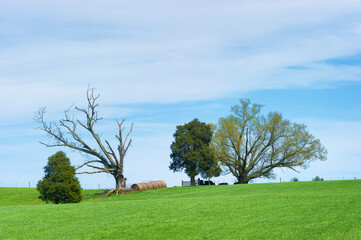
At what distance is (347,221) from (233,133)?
131 ft

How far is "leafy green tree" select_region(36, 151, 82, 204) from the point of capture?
1321 inches

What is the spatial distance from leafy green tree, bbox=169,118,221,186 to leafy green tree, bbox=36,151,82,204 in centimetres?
1812

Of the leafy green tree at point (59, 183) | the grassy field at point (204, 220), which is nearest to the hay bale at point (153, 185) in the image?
the leafy green tree at point (59, 183)

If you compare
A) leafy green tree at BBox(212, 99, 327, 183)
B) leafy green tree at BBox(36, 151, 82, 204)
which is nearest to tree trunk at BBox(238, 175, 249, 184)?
leafy green tree at BBox(212, 99, 327, 183)

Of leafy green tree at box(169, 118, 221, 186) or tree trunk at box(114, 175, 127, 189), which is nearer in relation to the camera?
tree trunk at box(114, 175, 127, 189)

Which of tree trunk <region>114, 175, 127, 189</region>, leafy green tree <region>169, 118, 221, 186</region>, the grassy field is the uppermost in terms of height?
leafy green tree <region>169, 118, 221, 186</region>

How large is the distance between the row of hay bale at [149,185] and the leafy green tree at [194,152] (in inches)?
133

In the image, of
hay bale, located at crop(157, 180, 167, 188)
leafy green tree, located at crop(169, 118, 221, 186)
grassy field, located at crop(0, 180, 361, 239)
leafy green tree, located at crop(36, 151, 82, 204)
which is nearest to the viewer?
grassy field, located at crop(0, 180, 361, 239)

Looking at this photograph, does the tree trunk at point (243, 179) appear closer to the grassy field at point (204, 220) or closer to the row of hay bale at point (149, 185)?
the row of hay bale at point (149, 185)

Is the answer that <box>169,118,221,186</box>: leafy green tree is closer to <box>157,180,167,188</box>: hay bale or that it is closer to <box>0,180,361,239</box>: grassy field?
<box>157,180,167,188</box>: hay bale

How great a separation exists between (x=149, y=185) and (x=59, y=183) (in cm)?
1480

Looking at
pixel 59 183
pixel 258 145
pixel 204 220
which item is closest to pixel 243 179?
pixel 258 145

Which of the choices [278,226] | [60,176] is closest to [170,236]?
[278,226]

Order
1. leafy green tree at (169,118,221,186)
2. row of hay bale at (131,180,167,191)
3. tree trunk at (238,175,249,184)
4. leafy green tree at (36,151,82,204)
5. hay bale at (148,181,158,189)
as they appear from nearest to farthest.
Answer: leafy green tree at (36,151,82,204)
row of hay bale at (131,180,167,191)
hay bale at (148,181,158,189)
leafy green tree at (169,118,221,186)
tree trunk at (238,175,249,184)
